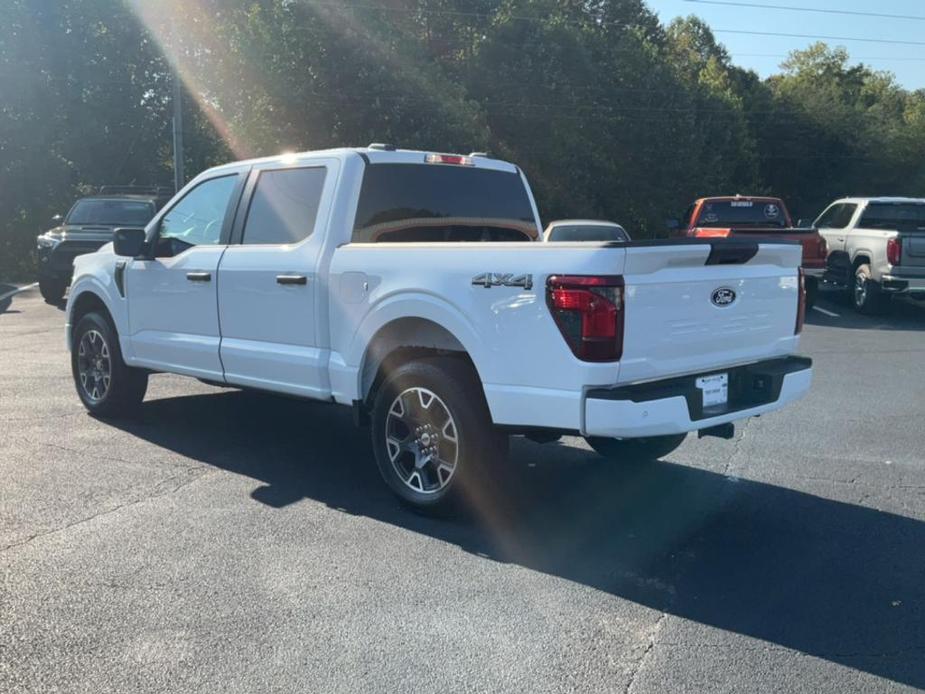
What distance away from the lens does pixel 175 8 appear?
3369 centimetres

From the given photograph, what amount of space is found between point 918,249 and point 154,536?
13583 mm

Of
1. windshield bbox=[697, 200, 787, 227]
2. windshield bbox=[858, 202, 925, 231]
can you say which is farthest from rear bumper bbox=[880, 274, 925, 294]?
windshield bbox=[697, 200, 787, 227]

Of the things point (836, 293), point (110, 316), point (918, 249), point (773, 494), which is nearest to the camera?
point (773, 494)

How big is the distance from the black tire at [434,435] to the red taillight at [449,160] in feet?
5.48

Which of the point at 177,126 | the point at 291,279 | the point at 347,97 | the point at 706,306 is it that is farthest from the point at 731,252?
the point at 347,97

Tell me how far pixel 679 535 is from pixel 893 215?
45.0ft

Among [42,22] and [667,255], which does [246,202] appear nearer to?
[667,255]

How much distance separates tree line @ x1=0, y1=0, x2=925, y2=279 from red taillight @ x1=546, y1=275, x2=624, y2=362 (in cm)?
2177

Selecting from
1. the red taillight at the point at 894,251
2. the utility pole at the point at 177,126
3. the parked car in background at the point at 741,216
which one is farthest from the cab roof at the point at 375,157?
the utility pole at the point at 177,126

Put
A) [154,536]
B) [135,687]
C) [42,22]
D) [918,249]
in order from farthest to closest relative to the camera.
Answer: [42,22] → [918,249] → [154,536] → [135,687]

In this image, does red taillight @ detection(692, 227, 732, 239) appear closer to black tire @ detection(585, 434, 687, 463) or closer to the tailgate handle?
black tire @ detection(585, 434, 687, 463)

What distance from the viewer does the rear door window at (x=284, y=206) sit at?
6133 mm

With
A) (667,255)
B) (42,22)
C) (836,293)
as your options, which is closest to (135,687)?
(667,255)

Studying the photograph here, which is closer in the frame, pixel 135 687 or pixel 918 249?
pixel 135 687
